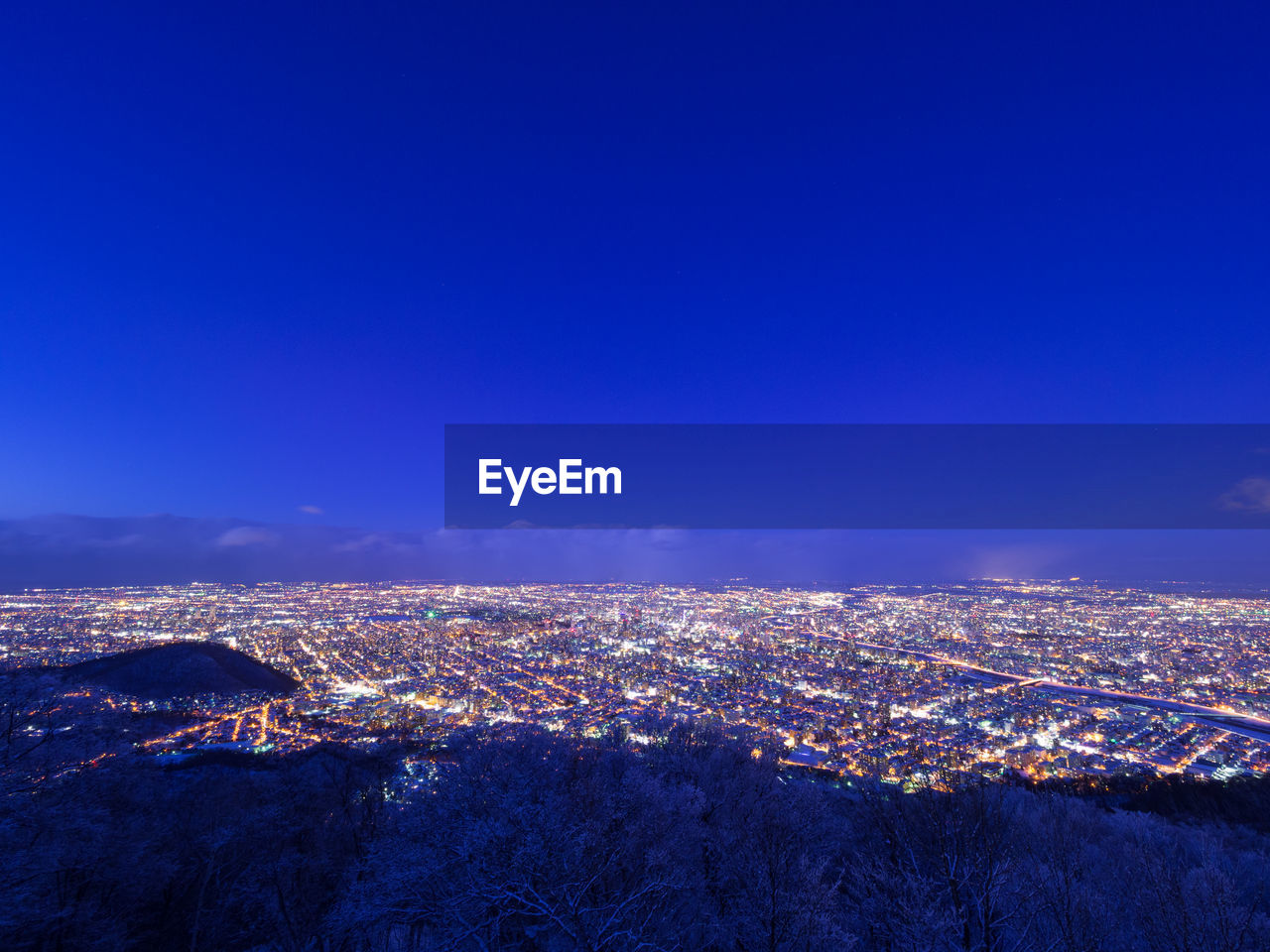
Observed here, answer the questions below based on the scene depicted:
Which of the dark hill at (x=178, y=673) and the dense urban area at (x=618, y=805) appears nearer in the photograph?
the dense urban area at (x=618, y=805)

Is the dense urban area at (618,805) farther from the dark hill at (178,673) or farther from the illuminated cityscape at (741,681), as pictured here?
the illuminated cityscape at (741,681)

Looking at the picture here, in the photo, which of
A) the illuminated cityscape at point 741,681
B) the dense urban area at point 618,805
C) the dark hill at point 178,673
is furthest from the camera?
the dark hill at point 178,673

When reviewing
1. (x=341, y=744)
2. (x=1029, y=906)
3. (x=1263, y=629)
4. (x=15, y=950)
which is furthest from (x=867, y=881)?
(x=1263, y=629)

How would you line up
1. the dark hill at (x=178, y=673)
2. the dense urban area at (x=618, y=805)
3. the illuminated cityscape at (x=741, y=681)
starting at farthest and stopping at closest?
1. the dark hill at (x=178, y=673)
2. the illuminated cityscape at (x=741, y=681)
3. the dense urban area at (x=618, y=805)

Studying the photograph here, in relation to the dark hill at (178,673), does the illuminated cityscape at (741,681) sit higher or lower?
lower

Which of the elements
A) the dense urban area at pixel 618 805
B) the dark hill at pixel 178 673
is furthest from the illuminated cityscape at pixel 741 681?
the dark hill at pixel 178 673

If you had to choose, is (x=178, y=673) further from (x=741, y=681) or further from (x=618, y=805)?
(x=741, y=681)
